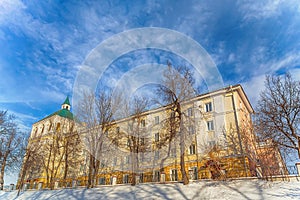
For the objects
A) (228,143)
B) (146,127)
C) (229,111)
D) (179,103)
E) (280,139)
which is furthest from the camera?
(146,127)

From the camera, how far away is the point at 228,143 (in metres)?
21.7

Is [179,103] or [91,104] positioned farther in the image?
[91,104]

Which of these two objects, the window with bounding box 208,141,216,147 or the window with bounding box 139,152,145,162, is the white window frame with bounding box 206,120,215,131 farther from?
the window with bounding box 139,152,145,162

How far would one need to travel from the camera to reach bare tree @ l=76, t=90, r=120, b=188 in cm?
2102

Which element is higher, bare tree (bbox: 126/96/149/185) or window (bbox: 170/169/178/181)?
bare tree (bbox: 126/96/149/185)

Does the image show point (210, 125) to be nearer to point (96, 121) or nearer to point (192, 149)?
point (192, 149)

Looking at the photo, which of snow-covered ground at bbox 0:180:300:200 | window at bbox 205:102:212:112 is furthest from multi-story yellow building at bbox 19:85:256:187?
snow-covered ground at bbox 0:180:300:200

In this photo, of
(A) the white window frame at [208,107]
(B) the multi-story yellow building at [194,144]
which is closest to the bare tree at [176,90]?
(B) the multi-story yellow building at [194,144]

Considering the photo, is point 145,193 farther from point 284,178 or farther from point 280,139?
point 280,139

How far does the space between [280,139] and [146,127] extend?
47.7 ft

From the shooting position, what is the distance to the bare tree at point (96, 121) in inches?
827

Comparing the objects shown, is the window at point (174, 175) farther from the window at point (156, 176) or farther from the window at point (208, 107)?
the window at point (208, 107)

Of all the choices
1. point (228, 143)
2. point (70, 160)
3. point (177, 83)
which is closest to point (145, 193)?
point (177, 83)

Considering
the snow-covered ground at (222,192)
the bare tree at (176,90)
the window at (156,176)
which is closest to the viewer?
the snow-covered ground at (222,192)
